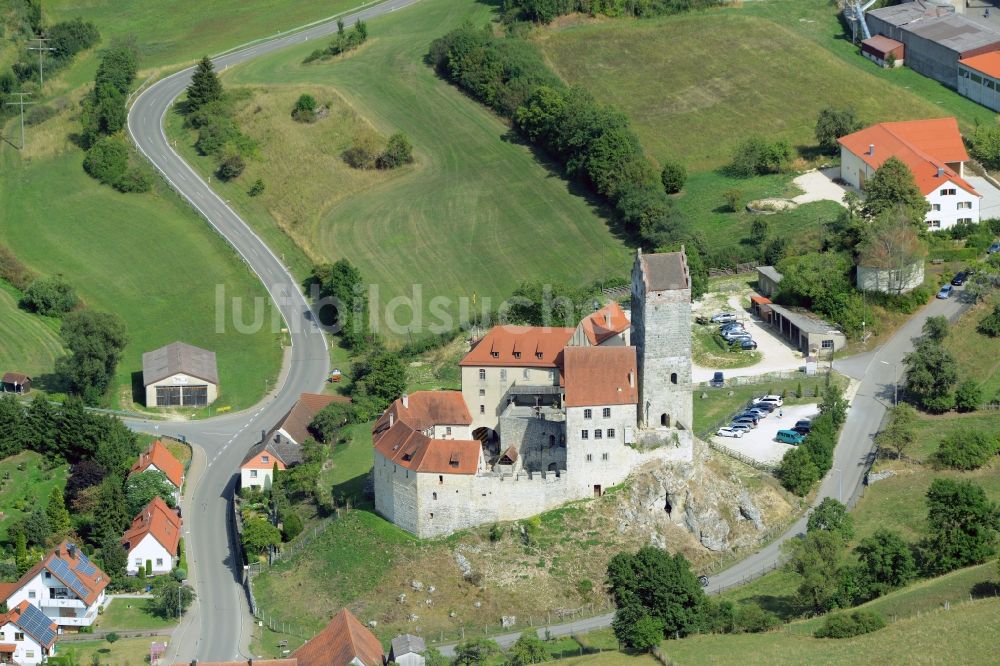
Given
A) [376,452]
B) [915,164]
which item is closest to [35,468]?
[376,452]

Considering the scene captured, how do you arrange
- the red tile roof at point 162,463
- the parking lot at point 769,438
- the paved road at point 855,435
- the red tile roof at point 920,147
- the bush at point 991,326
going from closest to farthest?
the paved road at point 855,435 < the parking lot at point 769,438 < the red tile roof at point 162,463 < the bush at point 991,326 < the red tile roof at point 920,147

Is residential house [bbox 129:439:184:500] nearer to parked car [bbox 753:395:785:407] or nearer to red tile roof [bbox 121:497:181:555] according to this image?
red tile roof [bbox 121:497:181:555]

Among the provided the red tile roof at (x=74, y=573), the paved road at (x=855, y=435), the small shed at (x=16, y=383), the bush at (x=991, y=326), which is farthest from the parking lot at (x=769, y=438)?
the small shed at (x=16, y=383)

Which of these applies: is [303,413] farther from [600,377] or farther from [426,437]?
[600,377]

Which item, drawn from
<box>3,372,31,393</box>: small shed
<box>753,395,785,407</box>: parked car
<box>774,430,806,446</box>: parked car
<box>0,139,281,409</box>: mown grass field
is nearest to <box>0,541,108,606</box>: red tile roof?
<box>0,139,281,409</box>: mown grass field

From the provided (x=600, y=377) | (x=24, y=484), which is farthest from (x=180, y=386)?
(x=600, y=377)

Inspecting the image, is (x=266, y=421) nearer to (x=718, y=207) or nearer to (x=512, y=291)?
(x=512, y=291)

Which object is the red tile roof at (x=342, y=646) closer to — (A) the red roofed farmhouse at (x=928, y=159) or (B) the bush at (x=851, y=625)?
(B) the bush at (x=851, y=625)
